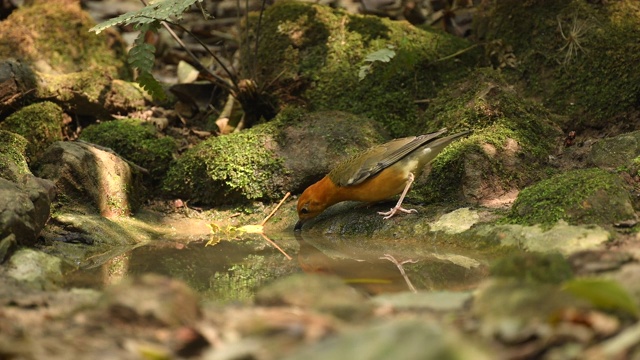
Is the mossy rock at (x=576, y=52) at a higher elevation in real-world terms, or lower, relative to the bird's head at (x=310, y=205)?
higher

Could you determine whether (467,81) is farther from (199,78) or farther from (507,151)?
(199,78)

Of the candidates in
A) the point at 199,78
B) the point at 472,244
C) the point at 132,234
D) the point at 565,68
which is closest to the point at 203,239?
the point at 132,234

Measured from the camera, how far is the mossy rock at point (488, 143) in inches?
275

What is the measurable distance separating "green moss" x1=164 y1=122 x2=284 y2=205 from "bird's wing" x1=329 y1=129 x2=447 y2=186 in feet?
3.47

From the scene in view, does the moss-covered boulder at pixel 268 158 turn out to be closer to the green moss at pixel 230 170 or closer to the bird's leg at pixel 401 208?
the green moss at pixel 230 170

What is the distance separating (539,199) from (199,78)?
5.57 metres

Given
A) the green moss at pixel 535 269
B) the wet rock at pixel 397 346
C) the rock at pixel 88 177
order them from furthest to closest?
the rock at pixel 88 177 → the green moss at pixel 535 269 → the wet rock at pixel 397 346

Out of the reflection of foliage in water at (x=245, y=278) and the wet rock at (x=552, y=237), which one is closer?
the reflection of foliage in water at (x=245, y=278)

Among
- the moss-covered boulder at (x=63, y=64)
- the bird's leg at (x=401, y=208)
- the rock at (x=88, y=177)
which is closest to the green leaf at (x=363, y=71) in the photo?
the bird's leg at (x=401, y=208)

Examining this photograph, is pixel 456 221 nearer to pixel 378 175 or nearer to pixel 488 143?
pixel 378 175


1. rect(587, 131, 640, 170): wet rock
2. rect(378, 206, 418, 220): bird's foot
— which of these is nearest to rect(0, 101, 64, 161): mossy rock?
rect(378, 206, 418, 220): bird's foot

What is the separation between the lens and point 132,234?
7.01m

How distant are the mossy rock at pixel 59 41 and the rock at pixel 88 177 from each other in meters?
2.18

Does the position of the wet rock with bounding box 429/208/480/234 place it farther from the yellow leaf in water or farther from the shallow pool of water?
the yellow leaf in water
